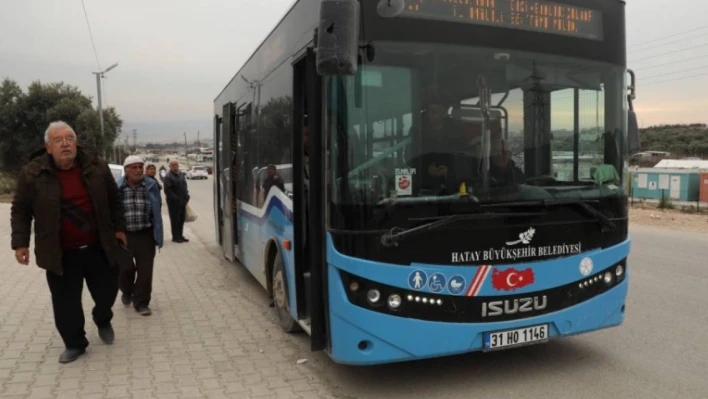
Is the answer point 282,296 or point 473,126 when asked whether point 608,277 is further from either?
point 282,296

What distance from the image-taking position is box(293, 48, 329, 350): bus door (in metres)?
3.84

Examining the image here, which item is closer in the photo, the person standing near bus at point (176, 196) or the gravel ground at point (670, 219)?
the person standing near bus at point (176, 196)

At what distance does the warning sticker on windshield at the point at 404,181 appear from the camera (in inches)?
144

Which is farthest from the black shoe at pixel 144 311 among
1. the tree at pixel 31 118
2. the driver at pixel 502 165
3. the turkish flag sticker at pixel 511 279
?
the tree at pixel 31 118

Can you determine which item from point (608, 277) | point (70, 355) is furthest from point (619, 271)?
point (70, 355)

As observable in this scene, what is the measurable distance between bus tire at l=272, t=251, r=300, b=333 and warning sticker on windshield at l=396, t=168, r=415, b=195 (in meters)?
1.81

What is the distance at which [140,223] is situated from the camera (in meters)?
6.18

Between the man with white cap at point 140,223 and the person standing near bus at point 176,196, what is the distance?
559cm

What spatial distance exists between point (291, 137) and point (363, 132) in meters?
1.19

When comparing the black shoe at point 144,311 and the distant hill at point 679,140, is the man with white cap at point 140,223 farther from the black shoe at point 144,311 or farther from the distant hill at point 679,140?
the distant hill at point 679,140

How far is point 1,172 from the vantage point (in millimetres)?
35656

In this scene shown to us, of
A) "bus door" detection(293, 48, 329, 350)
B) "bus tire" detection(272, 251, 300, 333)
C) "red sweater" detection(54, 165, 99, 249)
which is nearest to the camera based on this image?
"bus door" detection(293, 48, 329, 350)

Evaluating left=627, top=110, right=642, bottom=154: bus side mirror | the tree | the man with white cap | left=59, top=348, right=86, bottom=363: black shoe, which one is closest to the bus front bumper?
left=627, top=110, right=642, bottom=154: bus side mirror

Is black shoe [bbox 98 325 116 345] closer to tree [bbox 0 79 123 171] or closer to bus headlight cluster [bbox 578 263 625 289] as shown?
bus headlight cluster [bbox 578 263 625 289]
